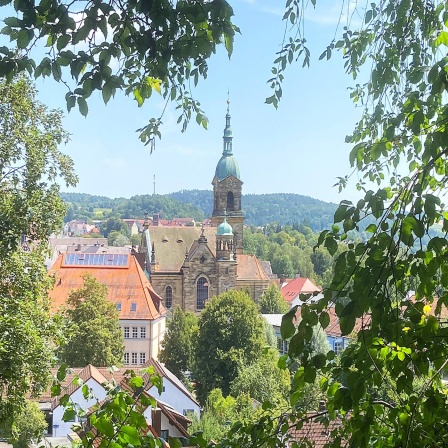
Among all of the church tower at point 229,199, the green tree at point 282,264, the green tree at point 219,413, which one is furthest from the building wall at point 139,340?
the green tree at point 282,264

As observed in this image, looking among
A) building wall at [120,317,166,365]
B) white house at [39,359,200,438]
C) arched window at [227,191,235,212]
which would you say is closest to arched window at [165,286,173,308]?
arched window at [227,191,235,212]

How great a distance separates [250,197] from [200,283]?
13121 cm

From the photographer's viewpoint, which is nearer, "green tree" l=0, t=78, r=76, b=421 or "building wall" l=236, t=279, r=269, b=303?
"green tree" l=0, t=78, r=76, b=421

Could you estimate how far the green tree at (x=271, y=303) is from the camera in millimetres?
45188

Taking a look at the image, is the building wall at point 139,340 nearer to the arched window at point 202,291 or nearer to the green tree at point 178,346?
the green tree at point 178,346

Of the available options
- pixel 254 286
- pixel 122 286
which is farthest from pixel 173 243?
pixel 122 286

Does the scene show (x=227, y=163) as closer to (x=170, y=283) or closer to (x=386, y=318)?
(x=170, y=283)

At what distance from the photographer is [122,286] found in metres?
34.0

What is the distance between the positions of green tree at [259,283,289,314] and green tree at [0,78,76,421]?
117 ft

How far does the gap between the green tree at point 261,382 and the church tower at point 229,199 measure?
907 inches

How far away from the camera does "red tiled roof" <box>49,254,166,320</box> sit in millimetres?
32594

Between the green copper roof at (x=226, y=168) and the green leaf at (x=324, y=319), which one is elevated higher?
the green copper roof at (x=226, y=168)

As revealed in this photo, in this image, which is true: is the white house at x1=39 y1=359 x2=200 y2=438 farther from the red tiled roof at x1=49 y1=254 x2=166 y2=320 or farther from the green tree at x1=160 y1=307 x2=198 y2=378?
the red tiled roof at x1=49 y1=254 x2=166 y2=320

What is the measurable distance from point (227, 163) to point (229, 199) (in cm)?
299
